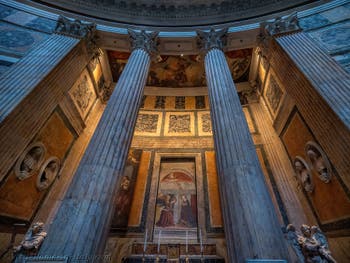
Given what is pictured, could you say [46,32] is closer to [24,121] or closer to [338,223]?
[24,121]

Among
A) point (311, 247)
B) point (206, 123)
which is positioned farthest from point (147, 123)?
point (311, 247)

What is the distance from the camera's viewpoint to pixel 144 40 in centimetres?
739

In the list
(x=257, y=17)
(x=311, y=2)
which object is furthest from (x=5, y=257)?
(x=311, y=2)

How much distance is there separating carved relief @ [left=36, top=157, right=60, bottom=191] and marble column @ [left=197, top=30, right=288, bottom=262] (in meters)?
5.41

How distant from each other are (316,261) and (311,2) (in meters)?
8.98

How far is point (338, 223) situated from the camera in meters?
4.73

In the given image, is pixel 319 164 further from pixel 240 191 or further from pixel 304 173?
pixel 240 191

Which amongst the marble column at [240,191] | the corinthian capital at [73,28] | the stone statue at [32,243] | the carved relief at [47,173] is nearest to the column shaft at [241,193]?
the marble column at [240,191]

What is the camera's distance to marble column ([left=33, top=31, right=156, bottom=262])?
8.77 feet

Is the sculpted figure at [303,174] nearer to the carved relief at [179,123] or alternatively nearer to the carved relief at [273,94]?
the carved relief at [273,94]

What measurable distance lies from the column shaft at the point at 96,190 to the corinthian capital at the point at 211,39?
158 inches

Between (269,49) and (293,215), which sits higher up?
(269,49)

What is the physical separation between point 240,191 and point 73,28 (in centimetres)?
765

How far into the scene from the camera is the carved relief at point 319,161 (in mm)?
4863
